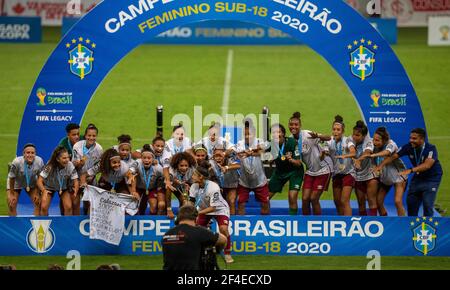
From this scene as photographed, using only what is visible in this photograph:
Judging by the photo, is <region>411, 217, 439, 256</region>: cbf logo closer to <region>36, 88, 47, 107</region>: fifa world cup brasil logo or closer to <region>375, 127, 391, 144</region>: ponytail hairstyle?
<region>375, 127, 391, 144</region>: ponytail hairstyle

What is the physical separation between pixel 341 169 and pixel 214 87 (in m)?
14.3

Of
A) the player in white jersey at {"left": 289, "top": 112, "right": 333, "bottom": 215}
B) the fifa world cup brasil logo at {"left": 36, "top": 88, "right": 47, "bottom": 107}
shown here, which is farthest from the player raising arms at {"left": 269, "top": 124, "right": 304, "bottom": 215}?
the fifa world cup brasil logo at {"left": 36, "top": 88, "right": 47, "bottom": 107}

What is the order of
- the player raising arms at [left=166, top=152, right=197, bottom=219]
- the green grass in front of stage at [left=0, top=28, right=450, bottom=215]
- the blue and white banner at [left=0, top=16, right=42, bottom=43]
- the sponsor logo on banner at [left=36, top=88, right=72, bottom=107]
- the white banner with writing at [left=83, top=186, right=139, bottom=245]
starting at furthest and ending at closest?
the blue and white banner at [left=0, top=16, right=42, bottom=43] → the green grass in front of stage at [left=0, top=28, right=450, bottom=215] → the sponsor logo on banner at [left=36, top=88, right=72, bottom=107] → the player raising arms at [left=166, top=152, right=197, bottom=219] → the white banner with writing at [left=83, top=186, right=139, bottom=245]

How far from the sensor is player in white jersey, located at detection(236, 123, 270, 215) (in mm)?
17125

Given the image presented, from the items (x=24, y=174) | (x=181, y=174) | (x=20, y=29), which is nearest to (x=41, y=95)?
(x=24, y=174)

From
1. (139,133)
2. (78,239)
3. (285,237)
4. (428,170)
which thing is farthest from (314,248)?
(139,133)

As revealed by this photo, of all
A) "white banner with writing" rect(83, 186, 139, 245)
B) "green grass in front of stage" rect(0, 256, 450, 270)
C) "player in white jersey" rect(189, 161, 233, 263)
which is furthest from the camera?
"white banner with writing" rect(83, 186, 139, 245)

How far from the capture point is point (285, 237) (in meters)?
15.7

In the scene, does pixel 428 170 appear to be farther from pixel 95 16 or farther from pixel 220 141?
pixel 95 16

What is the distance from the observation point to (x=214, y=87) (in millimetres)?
31328

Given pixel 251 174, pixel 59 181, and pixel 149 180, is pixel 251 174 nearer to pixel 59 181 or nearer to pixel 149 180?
pixel 149 180

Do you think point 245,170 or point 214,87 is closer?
point 245,170

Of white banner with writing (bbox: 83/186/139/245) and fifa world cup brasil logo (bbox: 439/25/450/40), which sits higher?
fifa world cup brasil logo (bbox: 439/25/450/40)

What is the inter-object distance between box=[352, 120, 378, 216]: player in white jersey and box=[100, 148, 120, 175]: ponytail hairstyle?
4.05m
